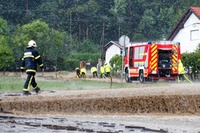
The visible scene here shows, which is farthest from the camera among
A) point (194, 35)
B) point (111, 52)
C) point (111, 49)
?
point (111, 49)

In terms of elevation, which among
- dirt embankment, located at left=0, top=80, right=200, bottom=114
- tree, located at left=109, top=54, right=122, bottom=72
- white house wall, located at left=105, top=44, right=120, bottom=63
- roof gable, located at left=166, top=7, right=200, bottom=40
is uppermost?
roof gable, located at left=166, top=7, right=200, bottom=40

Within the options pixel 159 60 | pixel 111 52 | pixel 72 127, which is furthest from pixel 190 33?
pixel 72 127

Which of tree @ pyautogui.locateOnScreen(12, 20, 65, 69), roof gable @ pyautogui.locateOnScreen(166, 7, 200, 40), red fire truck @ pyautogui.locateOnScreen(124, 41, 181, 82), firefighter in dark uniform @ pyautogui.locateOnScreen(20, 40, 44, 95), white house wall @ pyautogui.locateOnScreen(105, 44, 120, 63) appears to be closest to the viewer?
firefighter in dark uniform @ pyautogui.locateOnScreen(20, 40, 44, 95)

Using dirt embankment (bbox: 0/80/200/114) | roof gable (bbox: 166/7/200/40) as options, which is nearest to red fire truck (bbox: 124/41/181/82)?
roof gable (bbox: 166/7/200/40)

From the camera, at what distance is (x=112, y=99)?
41.1 feet

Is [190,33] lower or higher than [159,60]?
higher

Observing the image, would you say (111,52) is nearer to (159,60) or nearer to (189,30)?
(189,30)

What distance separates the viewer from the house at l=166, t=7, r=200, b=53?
47.6m

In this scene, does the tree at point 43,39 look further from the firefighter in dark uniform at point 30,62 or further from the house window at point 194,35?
the firefighter in dark uniform at point 30,62

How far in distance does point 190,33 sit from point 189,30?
27 cm

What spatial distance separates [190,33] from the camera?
159 ft

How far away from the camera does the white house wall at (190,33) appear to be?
1873 inches

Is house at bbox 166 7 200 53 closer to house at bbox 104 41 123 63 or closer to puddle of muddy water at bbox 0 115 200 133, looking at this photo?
house at bbox 104 41 123 63

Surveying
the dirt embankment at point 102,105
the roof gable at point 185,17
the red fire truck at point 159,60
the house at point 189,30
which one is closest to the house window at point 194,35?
the house at point 189,30
